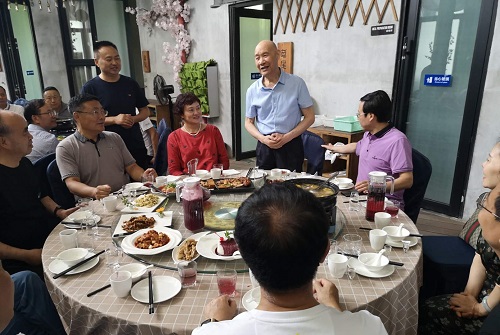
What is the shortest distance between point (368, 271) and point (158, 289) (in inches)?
32.7

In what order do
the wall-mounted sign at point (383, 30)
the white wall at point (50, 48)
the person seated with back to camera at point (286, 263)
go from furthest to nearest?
the white wall at point (50, 48), the wall-mounted sign at point (383, 30), the person seated with back to camera at point (286, 263)

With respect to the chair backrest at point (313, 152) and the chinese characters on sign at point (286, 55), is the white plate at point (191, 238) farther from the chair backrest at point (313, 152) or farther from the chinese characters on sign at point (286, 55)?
the chinese characters on sign at point (286, 55)

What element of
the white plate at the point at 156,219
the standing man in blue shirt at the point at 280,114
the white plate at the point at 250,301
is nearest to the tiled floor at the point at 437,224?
the standing man in blue shirt at the point at 280,114

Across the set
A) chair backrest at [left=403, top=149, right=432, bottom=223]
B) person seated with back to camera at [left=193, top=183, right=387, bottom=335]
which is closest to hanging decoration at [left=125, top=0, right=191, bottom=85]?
chair backrest at [left=403, top=149, right=432, bottom=223]

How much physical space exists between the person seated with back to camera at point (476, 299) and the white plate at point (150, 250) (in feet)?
4.35

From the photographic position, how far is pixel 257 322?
87 centimetres

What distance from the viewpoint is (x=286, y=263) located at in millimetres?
859

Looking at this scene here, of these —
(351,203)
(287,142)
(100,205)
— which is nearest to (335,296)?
(351,203)

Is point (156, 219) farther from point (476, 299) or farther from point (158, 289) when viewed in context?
point (476, 299)

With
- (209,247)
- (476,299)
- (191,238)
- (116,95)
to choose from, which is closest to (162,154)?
(116,95)

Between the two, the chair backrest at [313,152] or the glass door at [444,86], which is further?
the glass door at [444,86]

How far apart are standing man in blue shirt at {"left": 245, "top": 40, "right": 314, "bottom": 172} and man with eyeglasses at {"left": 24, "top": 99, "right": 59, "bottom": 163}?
6.05 ft

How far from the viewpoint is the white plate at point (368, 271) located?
141 cm

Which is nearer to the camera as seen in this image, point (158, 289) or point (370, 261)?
point (158, 289)
